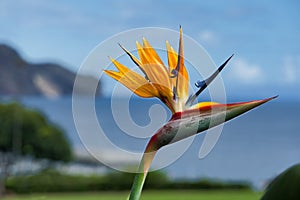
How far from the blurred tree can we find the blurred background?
28 millimetres

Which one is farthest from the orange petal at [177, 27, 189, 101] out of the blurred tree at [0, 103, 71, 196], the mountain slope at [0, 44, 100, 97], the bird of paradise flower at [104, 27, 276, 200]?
the mountain slope at [0, 44, 100, 97]

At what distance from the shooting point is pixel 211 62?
2.22ft

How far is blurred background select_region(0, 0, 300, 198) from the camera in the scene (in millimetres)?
17297

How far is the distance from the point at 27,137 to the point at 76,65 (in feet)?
12.4

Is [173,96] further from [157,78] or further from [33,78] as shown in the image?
[33,78]

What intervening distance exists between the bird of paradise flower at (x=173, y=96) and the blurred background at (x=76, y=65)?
43.1 ft

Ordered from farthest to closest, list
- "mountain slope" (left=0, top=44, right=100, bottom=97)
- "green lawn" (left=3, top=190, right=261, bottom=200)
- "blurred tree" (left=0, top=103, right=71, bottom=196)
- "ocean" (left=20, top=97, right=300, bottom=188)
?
"mountain slope" (left=0, top=44, right=100, bottom=97) < "blurred tree" (left=0, top=103, right=71, bottom=196) < "ocean" (left=20, top=97, right=300, bottom=188) < "green lawn" (left=3, top=190, right=261, bottom=200)

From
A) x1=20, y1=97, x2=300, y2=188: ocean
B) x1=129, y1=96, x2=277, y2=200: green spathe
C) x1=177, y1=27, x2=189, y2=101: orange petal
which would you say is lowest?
x1=20, y1=97, x2=300, y2=188: ocean

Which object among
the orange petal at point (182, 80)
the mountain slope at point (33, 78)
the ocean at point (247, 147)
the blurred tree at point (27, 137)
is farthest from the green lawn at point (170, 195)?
the orange petal at point (182, 80)

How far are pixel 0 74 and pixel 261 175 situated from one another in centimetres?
1092

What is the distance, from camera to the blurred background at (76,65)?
56.7ft

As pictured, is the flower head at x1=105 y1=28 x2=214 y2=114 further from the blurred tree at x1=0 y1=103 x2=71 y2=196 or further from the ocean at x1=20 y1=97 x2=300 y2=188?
the blurred tree at x1=0 y1=103 x2=71 y2=196

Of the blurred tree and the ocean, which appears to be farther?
the blurred tree

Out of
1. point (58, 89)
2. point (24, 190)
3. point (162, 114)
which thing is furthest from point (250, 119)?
point (162, 114)
